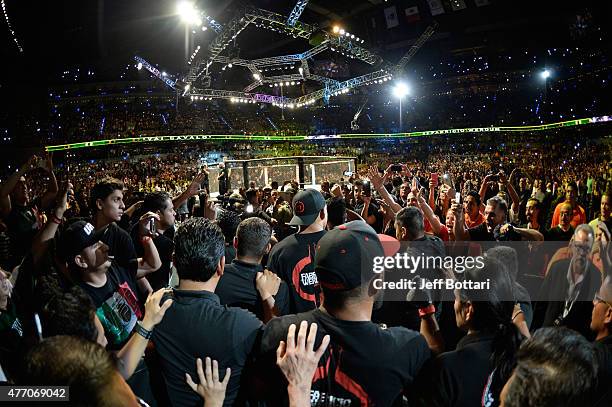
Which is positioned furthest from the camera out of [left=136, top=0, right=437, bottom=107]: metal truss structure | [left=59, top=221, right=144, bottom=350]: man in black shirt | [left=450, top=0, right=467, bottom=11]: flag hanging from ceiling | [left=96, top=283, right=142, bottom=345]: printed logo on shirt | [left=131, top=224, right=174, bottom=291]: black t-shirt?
[left=450, top=0, right=467, bottom=11]: flag hanging from ceiling

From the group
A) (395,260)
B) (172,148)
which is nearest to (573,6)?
(172,148)

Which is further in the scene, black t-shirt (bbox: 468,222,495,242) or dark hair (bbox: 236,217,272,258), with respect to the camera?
black t-shirt (bbox: 468,222,495,242)

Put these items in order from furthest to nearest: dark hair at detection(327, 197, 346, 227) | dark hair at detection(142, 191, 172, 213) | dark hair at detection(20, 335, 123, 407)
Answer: dark hair at detection(142, 191, 172, 213), dark hair at detection(327, 197, 346, 227), dark hair at detection(20, 335, 123, 407)

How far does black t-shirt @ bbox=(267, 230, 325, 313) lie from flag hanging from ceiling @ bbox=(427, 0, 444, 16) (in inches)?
1330

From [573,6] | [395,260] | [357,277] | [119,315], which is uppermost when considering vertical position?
[573,6]

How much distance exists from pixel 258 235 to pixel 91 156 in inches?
958

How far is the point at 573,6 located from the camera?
2931 cm

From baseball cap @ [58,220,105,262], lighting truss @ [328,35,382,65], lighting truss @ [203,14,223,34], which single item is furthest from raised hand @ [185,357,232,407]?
lighting truss @ [328,35,382,65]

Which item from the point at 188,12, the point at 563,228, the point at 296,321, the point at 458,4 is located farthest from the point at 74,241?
the point at 458,4

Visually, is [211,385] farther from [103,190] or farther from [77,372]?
[103,190]

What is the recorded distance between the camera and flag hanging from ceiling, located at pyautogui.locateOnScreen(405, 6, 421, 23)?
3149cm

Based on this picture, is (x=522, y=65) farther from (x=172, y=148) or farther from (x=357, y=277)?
(x=357, y=277)

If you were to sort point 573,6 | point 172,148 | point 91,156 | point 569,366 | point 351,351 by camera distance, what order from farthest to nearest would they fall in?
point 573,6
point 172,148
point 91,156
point 351,351
point 569,366

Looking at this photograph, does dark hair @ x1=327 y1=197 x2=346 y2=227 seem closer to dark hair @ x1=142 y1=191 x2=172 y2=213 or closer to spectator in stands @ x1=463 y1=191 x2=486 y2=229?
dark hair @ x1=142 y1=191 x2=172 y2=213
